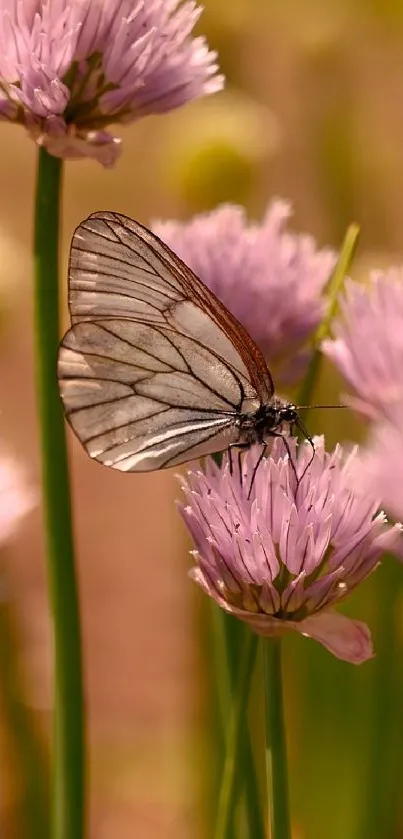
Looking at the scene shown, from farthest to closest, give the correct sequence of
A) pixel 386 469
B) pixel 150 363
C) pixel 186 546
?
pixel 186 546 < pixel 150 363 < pixel 386 469

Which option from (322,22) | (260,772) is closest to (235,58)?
(322,22)

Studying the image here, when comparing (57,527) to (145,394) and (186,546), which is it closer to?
(145,394)

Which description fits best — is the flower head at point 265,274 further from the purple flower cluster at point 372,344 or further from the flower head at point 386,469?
the flower head at point 386,469

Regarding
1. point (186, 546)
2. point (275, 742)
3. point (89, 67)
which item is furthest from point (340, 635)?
point (186, 546)

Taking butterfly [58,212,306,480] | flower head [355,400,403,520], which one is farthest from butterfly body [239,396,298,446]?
flower head [355,400,403,520]

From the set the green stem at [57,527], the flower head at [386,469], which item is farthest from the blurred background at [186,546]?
the flower head at [386,469]

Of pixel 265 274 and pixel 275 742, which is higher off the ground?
pixel 265 274

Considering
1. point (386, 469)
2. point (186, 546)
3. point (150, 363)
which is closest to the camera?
point (386, 469)

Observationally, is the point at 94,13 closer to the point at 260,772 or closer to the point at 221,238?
the point at 221,238
